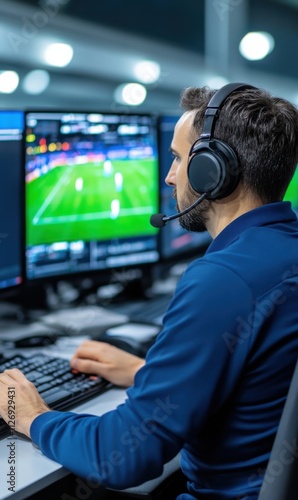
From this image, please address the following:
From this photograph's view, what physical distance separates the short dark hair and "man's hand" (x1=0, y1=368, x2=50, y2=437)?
1.53ft

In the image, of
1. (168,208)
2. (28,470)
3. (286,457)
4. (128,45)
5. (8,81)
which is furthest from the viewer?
(128,45)

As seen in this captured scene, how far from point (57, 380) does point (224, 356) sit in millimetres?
439

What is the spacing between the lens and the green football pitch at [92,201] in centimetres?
148

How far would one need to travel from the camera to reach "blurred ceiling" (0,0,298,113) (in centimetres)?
175

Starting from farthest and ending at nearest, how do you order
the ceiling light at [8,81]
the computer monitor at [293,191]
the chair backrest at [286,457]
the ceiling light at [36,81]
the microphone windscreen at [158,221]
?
the computer monitor at [293,191]
the ceiling light at [36,81]
the ceiling light at [8,81]
the microphone windscreen at [158,221]
the chair backrest at [286,457]

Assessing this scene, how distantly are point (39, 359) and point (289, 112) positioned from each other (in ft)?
2.15

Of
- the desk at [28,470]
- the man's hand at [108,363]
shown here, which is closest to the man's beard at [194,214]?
the man's hand at [108,363]

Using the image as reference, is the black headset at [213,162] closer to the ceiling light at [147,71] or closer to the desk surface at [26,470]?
the desk surface at [26,470]

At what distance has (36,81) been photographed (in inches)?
73.5

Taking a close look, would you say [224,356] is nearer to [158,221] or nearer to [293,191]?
[158,221]

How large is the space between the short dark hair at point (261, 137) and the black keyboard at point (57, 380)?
0.47 meters

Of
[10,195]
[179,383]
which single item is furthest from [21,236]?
[179,383]

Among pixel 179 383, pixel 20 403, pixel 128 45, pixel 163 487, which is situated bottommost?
pixel 163 487

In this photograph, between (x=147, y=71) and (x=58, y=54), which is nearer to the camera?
(x=58, y=54)
